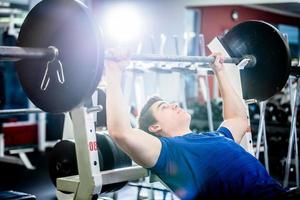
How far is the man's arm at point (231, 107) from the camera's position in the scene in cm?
246

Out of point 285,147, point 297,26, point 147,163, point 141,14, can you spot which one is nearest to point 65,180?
point 147,163

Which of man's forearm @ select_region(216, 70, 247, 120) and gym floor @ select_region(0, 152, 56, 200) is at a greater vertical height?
man's forearm @ select_region(216, 70, 247, 120)

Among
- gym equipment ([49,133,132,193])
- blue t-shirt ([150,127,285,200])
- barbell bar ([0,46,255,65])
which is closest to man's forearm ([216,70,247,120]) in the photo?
barbell bar ([0,46,255,65])

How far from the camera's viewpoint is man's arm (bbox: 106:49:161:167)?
1945mm

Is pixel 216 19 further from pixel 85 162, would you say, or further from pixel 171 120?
pixel 171 120

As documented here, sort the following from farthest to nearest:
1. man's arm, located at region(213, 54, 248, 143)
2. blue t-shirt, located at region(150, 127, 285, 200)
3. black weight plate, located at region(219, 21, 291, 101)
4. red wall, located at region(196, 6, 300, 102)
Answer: red wall, located at region(196, 6, 300, 102), black weight plate, located at region(219, 21, 291, 101), man's arm, located at region(213, 54, 248, 143), blue t-shirt, located at region(150, 127, 285, 200)

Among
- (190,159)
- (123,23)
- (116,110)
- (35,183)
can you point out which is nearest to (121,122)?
(116,110)

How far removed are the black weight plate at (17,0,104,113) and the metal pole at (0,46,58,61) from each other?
0.05 m

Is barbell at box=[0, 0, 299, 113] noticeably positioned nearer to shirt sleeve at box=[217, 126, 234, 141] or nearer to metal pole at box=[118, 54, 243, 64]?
metal pole at box=[118, 54, 243, 64]

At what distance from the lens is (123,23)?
7.56m

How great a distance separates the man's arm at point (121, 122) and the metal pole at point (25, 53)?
0.84 ft

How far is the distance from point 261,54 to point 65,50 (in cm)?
139

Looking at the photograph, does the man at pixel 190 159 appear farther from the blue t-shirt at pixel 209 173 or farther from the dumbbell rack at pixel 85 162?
the dumbbell rack at pixel 85 162

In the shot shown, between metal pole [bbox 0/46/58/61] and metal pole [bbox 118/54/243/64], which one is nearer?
metal pole [bbox 0/46/58/61]
